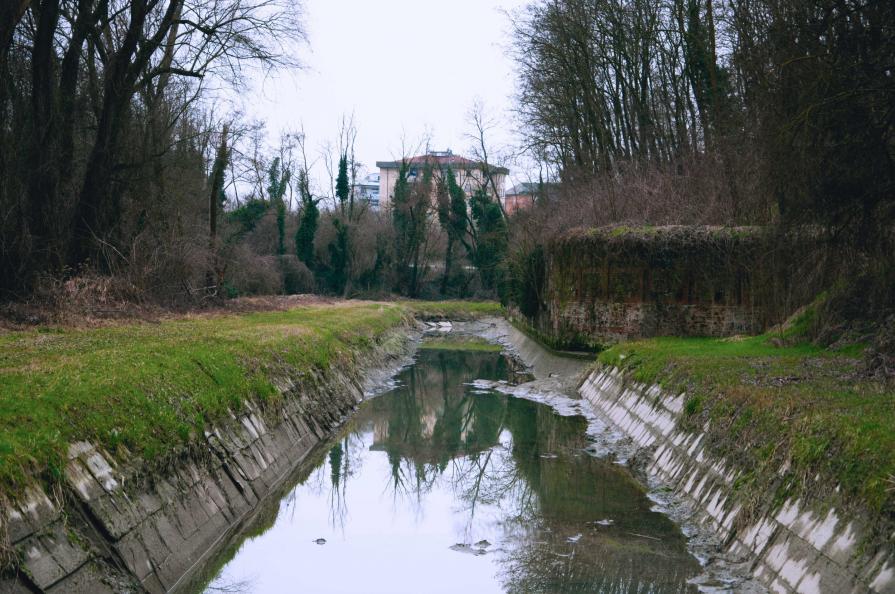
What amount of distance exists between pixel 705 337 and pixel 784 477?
15806 mm

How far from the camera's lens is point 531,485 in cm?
1362

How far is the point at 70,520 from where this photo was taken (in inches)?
283

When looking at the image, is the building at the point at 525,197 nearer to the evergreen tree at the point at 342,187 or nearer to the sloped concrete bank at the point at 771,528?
the evergreen tree at the point at 342,187

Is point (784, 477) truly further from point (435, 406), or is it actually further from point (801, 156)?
point (435, 406)

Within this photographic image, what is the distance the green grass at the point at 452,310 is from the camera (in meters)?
61.3

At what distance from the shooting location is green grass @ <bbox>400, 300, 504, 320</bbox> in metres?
61.3

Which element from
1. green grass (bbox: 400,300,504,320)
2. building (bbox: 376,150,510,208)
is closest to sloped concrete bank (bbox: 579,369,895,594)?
green grass (bbox: 400,300,504,320)

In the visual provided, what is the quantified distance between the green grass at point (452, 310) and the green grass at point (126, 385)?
41.7 m

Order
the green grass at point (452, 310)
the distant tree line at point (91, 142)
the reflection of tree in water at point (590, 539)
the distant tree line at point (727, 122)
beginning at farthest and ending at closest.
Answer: the green grass at point (452, 310)
the distant tree line at point (91, 142)
the distant tree line at point (727, 122)
the reflection of tree in water at point (590, 539)

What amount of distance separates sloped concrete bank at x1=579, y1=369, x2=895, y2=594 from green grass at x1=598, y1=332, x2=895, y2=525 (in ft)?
0.64

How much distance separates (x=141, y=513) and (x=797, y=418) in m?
6.55

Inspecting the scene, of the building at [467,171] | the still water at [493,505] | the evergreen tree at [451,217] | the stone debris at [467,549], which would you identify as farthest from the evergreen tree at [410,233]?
the stone debris at [467,549]

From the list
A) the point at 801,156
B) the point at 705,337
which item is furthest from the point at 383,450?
the point at 705,337

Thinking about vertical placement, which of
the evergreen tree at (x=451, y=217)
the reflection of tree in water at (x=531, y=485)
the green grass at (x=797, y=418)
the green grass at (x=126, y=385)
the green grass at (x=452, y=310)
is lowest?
the reflection of tree in water at (x=531, y=485)
